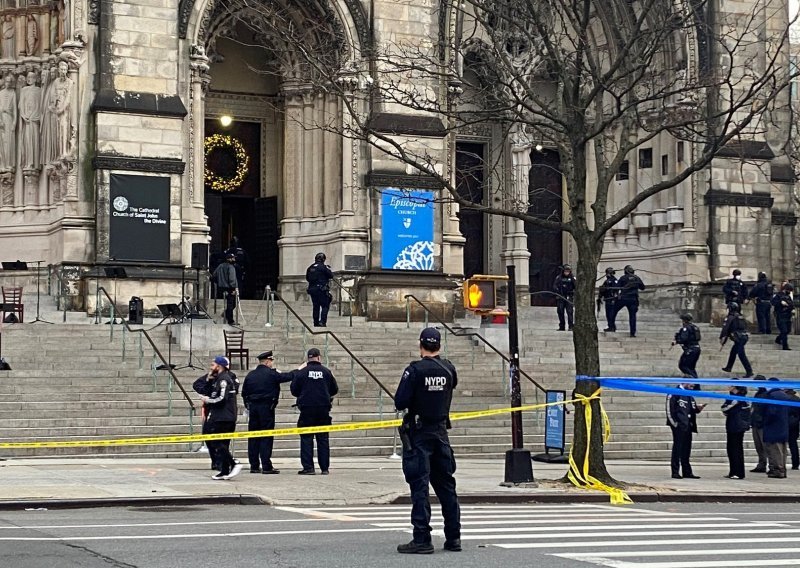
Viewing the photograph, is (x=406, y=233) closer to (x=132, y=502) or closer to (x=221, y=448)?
(x=221, y=448)

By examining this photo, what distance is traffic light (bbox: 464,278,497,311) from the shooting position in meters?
26.0

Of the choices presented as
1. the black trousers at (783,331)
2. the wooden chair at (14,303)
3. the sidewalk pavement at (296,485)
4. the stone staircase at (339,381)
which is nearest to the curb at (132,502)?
the sidewalk pavement at (296,485)

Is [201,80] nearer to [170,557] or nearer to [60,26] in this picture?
[60,26]

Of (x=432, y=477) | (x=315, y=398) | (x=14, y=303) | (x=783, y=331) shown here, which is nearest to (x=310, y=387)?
(x=315, y=398)

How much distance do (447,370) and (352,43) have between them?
22.5 m

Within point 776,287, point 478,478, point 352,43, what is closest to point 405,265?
point 352,43

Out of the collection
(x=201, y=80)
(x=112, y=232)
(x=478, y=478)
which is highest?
(x=201, y=80)

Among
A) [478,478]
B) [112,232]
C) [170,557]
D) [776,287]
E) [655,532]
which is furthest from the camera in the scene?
[776,287]

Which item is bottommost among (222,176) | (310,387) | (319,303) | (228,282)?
(310,387)

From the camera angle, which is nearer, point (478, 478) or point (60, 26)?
point (478, 478)

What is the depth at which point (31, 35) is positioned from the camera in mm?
33406

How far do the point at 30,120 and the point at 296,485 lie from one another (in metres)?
17.7

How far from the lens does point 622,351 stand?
1291 inches

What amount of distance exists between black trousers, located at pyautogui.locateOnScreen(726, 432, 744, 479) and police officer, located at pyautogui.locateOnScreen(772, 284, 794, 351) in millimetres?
13546
